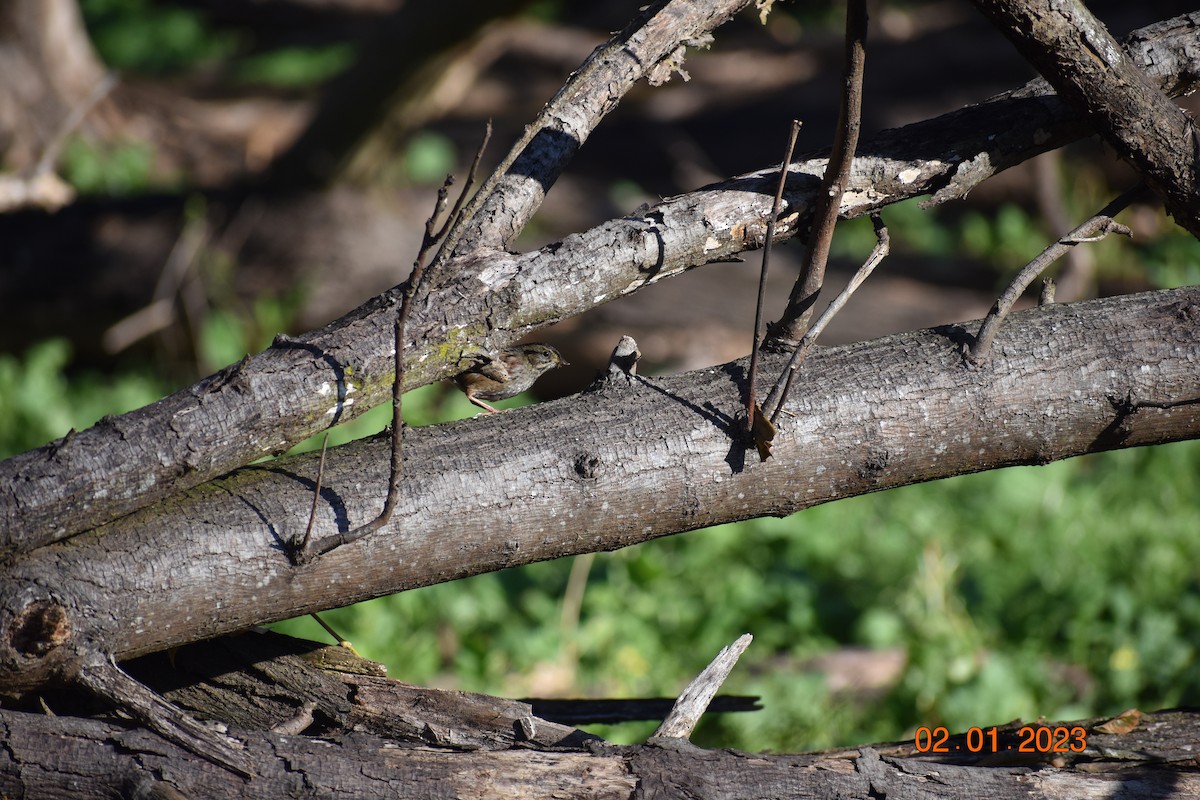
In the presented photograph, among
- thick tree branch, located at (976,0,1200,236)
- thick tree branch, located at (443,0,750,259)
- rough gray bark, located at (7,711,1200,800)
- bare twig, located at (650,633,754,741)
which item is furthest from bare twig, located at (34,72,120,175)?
thick tree branch, located at (976,0,1200,236)

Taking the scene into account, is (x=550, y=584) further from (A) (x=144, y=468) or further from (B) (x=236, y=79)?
(B) (x=236, y=79)

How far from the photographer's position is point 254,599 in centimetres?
156

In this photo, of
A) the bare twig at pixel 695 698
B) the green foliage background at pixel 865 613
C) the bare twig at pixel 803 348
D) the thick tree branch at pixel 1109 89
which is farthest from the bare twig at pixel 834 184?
the green foliage background at pixel 865 613

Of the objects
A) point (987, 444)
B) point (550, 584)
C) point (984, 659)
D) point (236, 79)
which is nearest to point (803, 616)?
point (984, 659)

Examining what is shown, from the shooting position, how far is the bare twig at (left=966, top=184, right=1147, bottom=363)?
170 cm

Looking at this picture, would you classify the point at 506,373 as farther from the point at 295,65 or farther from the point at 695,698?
the point at 295,65

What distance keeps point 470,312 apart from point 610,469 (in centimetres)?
35

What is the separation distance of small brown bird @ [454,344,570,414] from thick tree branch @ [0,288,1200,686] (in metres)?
0.07

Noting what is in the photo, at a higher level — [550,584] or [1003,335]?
[550,584]

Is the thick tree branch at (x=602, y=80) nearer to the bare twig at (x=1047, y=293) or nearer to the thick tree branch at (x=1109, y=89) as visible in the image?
the thick tree branch at (x=1109, y=89)

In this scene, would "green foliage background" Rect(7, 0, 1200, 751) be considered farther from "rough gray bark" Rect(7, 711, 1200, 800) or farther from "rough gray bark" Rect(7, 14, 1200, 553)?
"rough gray bark" Rect(7, 14, 1200, 553)

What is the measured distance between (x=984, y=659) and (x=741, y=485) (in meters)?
2.16

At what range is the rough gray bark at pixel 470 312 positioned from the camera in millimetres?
1485
